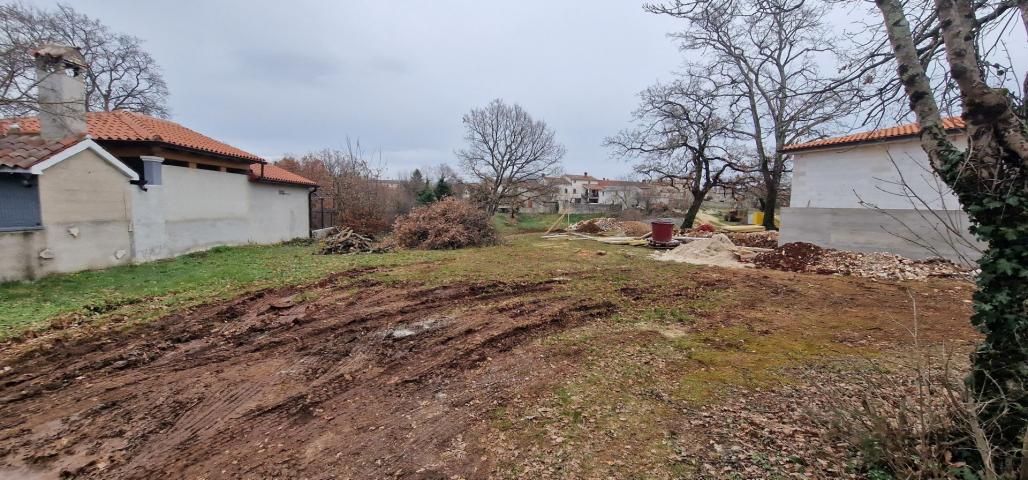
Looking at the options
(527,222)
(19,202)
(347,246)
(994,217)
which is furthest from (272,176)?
(527,222)

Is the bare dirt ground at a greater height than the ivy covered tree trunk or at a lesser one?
lesser

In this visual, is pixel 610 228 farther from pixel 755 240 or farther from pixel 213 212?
pixel 213 212

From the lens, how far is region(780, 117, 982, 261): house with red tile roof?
11.2 meters

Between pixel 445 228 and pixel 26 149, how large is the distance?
1084cm

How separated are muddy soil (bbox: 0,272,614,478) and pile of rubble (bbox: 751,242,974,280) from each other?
8.33 metres

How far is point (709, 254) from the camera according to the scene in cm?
1321

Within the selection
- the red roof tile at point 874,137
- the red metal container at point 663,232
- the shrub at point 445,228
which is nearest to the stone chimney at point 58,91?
the shrub at point 445,228

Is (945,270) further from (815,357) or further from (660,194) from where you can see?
(660,194)

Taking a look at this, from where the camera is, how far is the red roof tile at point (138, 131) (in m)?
11.2

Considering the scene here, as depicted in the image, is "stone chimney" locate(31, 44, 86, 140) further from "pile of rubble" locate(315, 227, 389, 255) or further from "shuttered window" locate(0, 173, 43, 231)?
"pile of rubble" locate(315, 227, 389, 255)

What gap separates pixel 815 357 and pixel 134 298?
34.1 ft

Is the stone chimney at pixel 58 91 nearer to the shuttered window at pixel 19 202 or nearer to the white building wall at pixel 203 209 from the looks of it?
the shuttered window at pixel 19 202

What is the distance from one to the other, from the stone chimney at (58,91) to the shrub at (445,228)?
372 inches

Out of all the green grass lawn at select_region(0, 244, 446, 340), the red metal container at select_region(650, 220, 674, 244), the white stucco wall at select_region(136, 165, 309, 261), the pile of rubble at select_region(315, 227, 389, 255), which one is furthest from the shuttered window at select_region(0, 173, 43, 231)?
the red metal container at select_region(650, 220, 674, 244)
